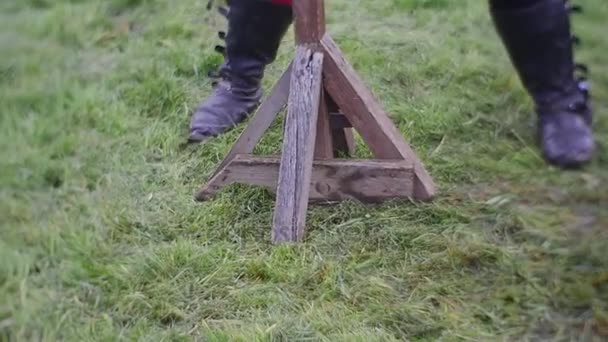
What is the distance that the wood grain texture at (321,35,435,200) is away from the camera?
2.15 metres

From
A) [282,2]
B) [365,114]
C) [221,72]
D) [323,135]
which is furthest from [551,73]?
[221,72]

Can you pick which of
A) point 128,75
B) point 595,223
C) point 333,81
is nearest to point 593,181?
point 595,223

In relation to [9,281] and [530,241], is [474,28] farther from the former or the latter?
[9,281]

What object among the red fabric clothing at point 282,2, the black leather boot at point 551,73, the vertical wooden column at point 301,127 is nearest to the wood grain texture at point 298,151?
the vertical wooden column at point 301,127

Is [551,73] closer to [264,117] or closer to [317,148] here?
[317,148]

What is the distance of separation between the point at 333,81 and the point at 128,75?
1224 mm

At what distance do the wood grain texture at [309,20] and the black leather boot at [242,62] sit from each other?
Answer: 383 millimetres

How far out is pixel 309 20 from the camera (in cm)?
209

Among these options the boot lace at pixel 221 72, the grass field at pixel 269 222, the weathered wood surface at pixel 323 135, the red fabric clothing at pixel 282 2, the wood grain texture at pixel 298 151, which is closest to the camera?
the grass field at pixel 269 222

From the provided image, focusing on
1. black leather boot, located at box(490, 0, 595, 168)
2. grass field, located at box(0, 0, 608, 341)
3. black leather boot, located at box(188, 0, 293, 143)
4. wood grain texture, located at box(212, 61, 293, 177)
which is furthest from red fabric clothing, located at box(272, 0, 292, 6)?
black leather boot, located at box(490, 0, 595, 168)

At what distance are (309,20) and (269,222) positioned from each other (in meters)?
0.56

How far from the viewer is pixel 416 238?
2.04 m

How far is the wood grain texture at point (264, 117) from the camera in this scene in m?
2.22

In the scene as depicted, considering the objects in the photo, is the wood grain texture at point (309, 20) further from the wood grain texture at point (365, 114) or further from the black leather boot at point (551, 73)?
the black leather boot at point (551, 73)
